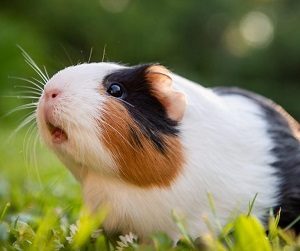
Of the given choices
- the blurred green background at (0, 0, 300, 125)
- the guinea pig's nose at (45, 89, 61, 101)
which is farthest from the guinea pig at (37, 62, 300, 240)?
the blurred green background at (0, 0, 300, 125)

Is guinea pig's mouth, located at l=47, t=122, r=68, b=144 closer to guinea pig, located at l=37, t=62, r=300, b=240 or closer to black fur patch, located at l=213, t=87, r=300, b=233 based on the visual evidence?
guinea pig, located at l=37, t=62, r=300, b=240

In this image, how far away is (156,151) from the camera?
2299 millimetres

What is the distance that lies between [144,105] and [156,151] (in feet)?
0.58

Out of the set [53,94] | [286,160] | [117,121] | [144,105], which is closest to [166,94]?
[144,105]

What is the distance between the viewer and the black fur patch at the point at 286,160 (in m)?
2.45

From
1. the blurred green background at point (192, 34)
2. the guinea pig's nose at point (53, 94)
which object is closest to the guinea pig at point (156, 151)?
the guinea pig's nose at point (53, 94)

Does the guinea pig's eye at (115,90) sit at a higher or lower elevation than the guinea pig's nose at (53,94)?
higher

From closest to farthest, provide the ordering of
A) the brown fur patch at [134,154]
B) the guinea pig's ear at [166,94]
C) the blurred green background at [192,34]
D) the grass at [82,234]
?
the grass at [82,234] < the brown fur patch at [134,154] < the guinea pig's ear at [166,94] < the blurred green background at [192,34]

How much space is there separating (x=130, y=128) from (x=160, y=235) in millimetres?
384

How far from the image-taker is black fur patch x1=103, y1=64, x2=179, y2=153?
2.32 m

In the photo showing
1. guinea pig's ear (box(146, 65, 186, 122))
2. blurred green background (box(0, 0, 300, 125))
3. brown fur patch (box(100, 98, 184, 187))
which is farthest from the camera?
blurred green background (box(0, 0, 300, 125))

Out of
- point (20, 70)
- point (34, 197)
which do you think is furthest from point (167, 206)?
point (20, 70)

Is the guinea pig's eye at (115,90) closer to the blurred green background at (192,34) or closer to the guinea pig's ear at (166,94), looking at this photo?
the guinea pig's ear at (166,94)

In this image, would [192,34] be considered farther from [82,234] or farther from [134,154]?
[82,234]
